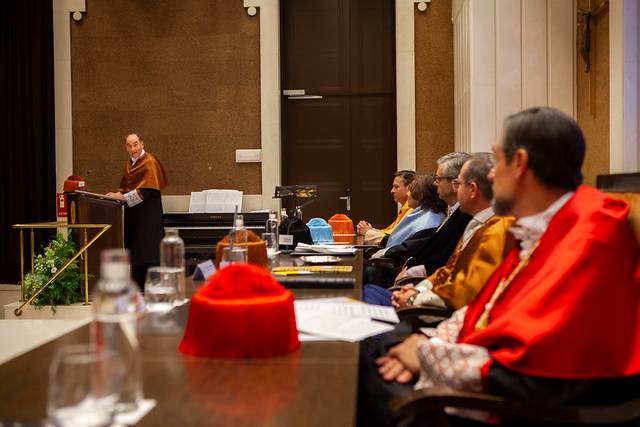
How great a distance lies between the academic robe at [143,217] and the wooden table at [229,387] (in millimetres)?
5964

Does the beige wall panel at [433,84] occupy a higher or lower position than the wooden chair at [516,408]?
higher

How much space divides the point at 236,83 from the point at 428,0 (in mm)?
2608

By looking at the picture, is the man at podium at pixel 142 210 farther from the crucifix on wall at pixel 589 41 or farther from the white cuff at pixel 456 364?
the white cuff at pixel 456 364

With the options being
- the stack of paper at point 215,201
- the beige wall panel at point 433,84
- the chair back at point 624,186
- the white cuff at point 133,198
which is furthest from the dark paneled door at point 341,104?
the chair back at point 624,186

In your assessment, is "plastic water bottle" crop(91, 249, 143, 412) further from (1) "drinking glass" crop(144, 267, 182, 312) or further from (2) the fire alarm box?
(2) the fire alarm box

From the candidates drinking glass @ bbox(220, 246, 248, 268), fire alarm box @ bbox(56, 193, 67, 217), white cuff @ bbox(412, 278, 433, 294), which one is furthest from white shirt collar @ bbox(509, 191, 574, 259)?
fire alarm box @ bbox(56, 193, 67, 217)

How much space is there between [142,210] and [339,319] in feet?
19.6

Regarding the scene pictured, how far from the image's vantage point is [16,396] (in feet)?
4.14

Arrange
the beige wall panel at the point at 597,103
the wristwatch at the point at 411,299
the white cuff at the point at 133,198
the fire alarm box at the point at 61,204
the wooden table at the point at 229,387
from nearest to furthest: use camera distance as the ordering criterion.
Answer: the wooden table at the point at 229,387 < the wristwatch at the point at 411,299 < the beige wall panel at the point at 597,103 < the white cuff at the point at 133,198 < the fire alarm box at the point at 61,204

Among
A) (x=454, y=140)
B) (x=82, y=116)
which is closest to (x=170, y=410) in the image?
(x=454, y=140)

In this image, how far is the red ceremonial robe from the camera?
1613mm

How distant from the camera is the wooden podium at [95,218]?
627cm

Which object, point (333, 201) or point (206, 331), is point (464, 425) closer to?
point (206, 331)

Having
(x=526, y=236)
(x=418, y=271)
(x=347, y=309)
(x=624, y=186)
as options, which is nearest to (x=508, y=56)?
(x=418, y=271)
